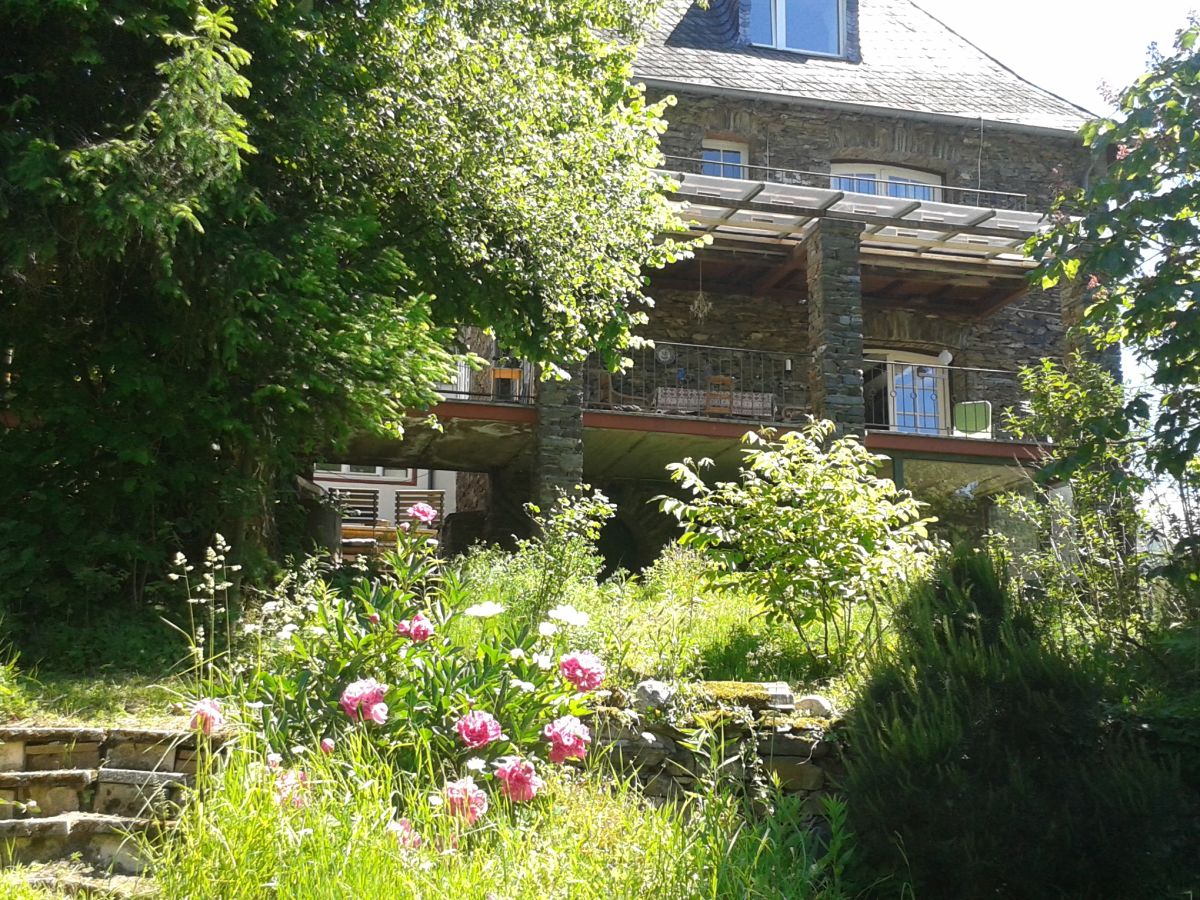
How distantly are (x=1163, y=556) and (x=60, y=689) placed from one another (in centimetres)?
528

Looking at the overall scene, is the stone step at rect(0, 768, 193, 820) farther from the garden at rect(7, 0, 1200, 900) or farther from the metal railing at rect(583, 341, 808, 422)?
the metal railing at rect(583, 341, 808, 422)

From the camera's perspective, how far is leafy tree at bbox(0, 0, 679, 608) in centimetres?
621

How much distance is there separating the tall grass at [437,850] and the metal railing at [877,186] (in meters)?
12.5

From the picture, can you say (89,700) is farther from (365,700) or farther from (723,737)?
(723,737)

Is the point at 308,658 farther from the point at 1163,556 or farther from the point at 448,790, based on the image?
the point at 1163,556

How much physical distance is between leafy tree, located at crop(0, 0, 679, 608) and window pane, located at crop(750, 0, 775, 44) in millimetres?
9464

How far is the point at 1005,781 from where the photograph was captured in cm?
440

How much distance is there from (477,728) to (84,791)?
158cm

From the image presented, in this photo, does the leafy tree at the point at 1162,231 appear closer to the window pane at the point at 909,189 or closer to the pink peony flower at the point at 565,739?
the pink peony flower at the point at 565,739

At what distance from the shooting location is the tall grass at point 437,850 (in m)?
3.83

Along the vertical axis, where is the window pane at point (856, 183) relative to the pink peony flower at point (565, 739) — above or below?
above

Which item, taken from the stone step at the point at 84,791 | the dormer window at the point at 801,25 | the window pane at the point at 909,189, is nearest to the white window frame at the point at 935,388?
the window pane at the point at 909,189

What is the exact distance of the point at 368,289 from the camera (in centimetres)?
756

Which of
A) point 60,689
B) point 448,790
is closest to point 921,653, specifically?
point 448,790
